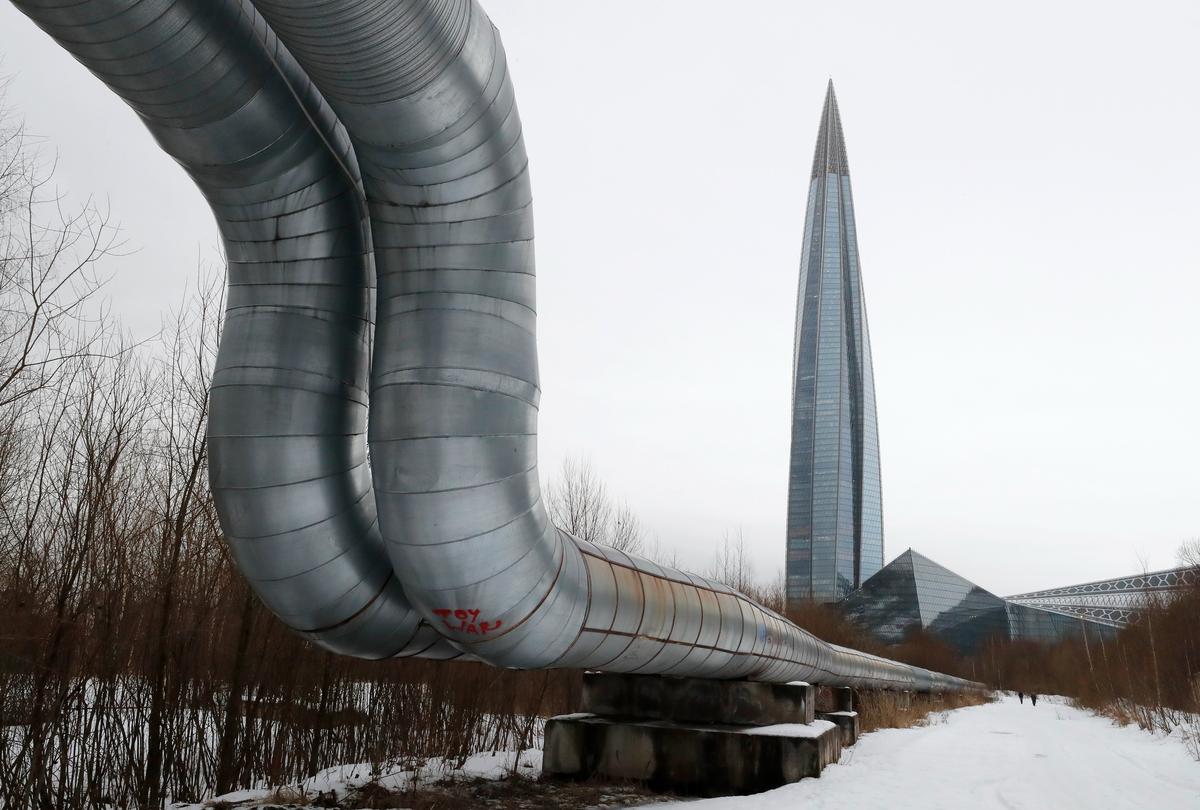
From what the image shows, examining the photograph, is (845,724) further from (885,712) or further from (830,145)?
(830,145)

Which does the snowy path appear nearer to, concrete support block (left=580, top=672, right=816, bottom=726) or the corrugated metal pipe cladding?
concrete support block (left=580, top=672, right=816, bottom=726)

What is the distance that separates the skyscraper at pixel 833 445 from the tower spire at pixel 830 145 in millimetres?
30637

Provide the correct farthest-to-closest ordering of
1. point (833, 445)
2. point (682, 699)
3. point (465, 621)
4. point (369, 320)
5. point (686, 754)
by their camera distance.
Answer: point (833, 445), point (682, 699), point (686, 754), point (369, 320), point (465, 621)

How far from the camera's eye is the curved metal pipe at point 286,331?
4.81 m

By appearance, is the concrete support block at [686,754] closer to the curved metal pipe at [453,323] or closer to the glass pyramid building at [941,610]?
the curved metal pipe at [453,323]

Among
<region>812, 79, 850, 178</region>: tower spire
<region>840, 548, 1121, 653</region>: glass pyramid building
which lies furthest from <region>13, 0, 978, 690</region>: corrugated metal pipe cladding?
<region>812, 79, 850, 178</region>: tower spire

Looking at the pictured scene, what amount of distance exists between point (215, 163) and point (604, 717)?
849cm

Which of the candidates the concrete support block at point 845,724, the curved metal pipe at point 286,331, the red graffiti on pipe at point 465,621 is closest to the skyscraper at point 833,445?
the concrete support block at point 845,724

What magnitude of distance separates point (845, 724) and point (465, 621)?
40.4 ft

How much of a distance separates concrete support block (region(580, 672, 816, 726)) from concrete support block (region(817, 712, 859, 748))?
475 centimetres

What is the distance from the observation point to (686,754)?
9688 mm

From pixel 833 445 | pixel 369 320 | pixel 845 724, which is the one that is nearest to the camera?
pixel 369 320

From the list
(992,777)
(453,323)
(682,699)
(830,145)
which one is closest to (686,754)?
(682,699)

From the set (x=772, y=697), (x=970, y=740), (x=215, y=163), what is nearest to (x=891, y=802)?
(x=772, y=697)
